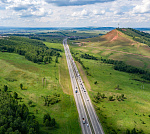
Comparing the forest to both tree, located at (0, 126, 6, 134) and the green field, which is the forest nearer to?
tree, located at (0, 126, 6, 134)

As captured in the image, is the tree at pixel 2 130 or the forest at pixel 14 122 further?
the forest at pixel 14 122

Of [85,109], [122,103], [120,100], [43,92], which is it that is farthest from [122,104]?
[43,92]

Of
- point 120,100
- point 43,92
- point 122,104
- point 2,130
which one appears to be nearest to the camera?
point 2,130

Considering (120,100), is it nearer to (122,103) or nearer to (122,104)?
(122,103)

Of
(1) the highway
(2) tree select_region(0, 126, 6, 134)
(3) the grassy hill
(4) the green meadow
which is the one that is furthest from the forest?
(3) the grassy hill

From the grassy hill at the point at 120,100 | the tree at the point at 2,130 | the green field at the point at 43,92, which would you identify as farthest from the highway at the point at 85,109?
the tree at the point at 2,130

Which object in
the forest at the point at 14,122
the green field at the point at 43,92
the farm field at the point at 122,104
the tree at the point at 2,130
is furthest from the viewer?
the farm field at the point at 122,104

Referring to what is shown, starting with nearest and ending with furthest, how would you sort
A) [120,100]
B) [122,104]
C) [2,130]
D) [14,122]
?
[2,130]
[14,122]
[122,104]
[120,100]

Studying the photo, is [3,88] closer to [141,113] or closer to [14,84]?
[14,84]

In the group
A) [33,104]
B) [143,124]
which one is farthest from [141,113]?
[33,104]

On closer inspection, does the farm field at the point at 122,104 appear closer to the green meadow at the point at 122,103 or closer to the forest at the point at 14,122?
the green meadow at the point at 122,103

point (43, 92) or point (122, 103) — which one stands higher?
point (43, 92)

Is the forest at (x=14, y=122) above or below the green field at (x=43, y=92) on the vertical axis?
above
